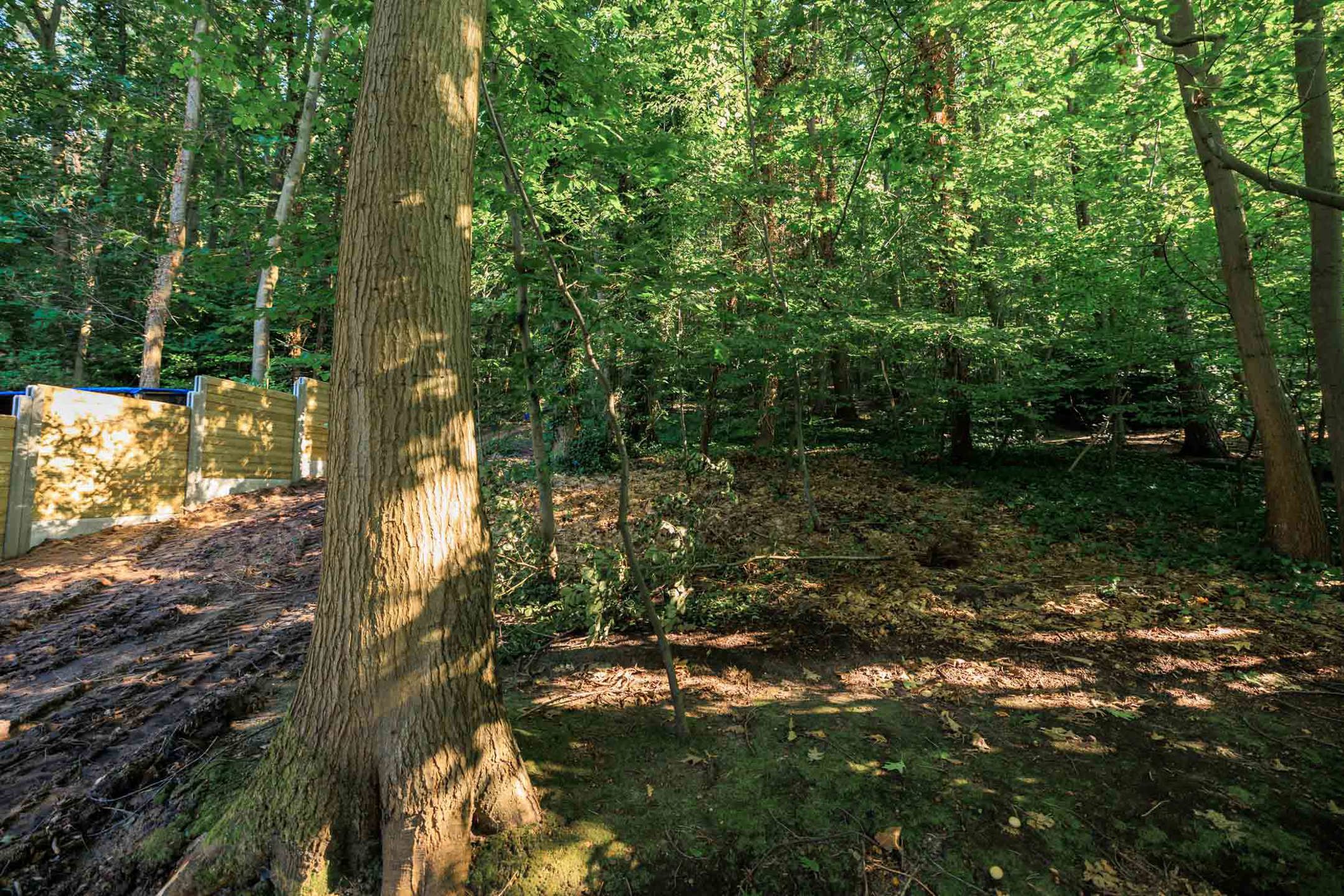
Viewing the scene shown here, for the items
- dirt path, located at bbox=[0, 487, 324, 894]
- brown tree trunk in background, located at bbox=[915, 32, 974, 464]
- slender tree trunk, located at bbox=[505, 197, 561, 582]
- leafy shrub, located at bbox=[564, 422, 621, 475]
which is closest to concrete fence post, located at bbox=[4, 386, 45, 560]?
dirt path, located at bbox=[0, 487, 324, 894]

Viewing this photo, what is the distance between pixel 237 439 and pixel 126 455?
2.04m

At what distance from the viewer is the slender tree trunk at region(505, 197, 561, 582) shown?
4.68 m

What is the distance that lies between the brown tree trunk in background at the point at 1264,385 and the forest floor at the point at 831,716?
41cm

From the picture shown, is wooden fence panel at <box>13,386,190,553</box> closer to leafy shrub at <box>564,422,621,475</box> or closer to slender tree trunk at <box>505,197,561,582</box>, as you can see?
leafy shrub at <box>564,422,621,475</box>

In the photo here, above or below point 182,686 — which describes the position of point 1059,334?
above

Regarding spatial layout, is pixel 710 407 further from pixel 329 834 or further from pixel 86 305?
pixel 86 305

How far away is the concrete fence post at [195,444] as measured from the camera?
925 centimetres

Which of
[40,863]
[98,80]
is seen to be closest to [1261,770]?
[40,863]

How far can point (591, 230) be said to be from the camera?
297 inches

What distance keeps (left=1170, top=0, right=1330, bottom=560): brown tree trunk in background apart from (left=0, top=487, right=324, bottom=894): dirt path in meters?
9.10

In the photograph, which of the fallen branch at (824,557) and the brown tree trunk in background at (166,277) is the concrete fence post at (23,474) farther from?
the fallen branch at (824,557)

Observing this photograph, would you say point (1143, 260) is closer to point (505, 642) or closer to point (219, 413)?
point (505, 642)

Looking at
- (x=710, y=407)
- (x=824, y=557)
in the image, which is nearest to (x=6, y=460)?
(x=710, y=407)

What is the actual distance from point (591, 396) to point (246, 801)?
7.54 meters
